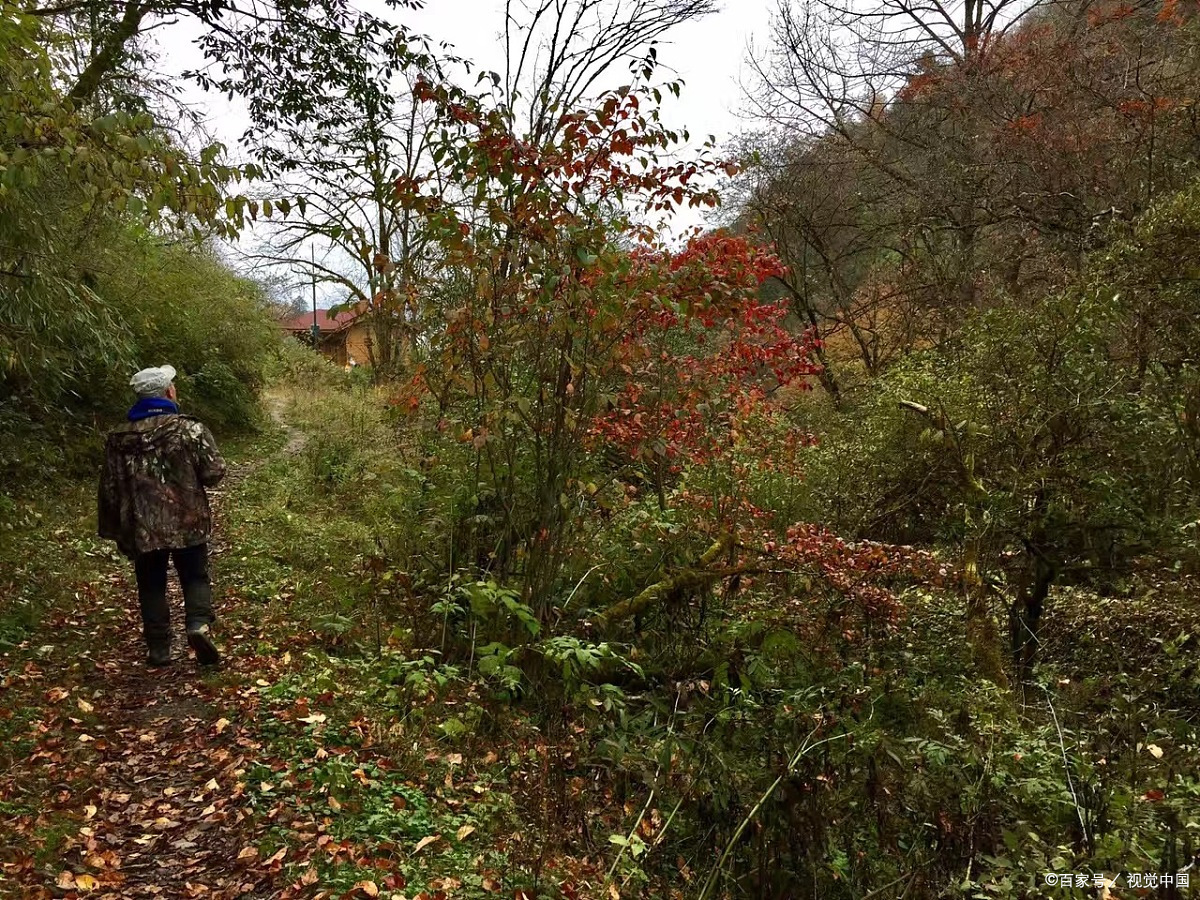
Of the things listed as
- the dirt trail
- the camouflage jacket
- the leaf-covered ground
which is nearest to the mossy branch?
the leaf-covered ground

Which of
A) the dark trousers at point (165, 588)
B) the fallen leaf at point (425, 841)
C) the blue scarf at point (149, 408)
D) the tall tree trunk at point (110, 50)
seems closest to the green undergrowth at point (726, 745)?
the fallen leaf at point (425, 841)

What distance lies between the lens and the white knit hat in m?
4.49

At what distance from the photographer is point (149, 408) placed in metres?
4.50

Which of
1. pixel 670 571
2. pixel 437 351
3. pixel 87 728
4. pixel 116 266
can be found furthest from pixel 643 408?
pixel 116 266

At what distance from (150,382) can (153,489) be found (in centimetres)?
68

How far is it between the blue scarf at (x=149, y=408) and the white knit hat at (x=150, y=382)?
37 millimetres

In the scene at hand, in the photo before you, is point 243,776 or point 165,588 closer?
point 243,776

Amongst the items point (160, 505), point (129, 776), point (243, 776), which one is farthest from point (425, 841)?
point (160, 505)

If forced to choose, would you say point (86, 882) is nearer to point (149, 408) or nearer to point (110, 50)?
point (149, 408)

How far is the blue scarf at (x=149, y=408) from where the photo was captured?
4477mm

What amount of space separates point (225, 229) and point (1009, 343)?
17.9ft

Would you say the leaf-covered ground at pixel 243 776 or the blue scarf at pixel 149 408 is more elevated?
the blue scarf at pixel 149 408

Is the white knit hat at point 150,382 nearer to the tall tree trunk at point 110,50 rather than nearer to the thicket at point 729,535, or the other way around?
the thicket at point 729,535

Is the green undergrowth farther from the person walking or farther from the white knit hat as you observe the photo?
the white knit hat
